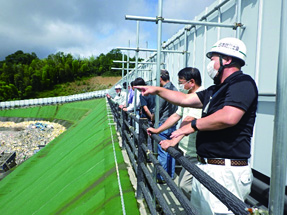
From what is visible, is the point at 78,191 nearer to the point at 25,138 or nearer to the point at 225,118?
the point at 225,118

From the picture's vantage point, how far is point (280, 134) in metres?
0.98

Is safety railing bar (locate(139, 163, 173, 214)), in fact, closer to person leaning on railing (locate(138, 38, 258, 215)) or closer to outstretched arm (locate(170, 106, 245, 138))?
person leaning on railing (locate(138, 38, 258, 215))

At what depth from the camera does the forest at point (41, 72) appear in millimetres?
71312

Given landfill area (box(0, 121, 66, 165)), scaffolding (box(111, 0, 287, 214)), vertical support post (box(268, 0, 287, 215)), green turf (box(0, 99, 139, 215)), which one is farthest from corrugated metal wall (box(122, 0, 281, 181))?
landfill area (box(0, 121, 66, 165))

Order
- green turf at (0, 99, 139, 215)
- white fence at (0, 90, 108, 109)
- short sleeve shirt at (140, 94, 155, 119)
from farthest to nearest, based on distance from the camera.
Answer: white fence at (0, 90, 108, 109) → short sleeve shirt at (140, 94, 155, 119) → green turf at (0, 99, 139, 215)

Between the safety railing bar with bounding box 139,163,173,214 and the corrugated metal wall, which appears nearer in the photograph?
the safety railing bar with bounding box 139,163,173,214

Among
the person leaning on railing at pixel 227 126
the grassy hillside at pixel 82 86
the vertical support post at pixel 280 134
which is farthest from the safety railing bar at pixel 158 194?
the grassy hillside at pixel 82 86

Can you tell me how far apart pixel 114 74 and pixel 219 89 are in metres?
87.5

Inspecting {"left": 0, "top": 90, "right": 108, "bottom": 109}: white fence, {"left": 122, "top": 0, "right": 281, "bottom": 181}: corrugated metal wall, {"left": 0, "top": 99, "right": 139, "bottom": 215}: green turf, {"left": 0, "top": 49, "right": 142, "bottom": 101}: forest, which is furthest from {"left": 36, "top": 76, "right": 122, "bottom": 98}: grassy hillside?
{"left": 122, "top": 0, "right": 281, "bottom": 181}: corrugated metal wall

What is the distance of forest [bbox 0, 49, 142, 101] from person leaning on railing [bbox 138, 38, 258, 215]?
60241 mm

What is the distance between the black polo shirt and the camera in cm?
171

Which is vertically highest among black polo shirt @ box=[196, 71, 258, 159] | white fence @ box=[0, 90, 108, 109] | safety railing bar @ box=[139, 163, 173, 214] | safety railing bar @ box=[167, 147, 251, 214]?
black polo shirt @ box=[196, 71, 258, 159]

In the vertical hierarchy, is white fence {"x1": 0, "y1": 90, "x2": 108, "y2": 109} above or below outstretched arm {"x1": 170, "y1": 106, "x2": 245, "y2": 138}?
below

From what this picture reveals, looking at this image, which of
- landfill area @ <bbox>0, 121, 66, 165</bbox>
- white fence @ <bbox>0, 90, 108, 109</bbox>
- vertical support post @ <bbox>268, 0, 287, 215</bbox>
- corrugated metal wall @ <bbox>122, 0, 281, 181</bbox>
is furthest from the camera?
white fence @ <bbox>0, 90, 108, 109</bbox>
